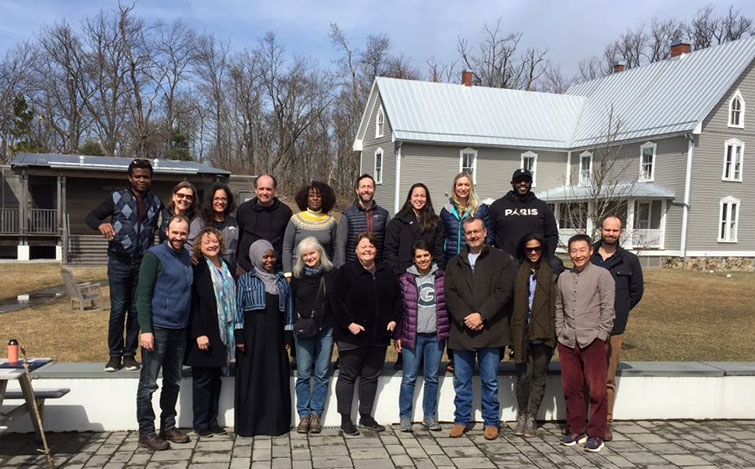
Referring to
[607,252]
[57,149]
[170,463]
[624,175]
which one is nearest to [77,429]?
[170,463]

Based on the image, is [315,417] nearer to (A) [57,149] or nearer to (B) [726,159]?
(B) [726,159]

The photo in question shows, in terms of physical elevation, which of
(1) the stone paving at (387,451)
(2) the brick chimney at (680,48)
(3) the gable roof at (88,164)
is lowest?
(1) the stone paving at (387,451)

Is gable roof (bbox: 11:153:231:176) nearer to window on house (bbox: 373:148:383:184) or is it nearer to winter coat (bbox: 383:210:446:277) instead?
window on house (bbox: 373:148:383:184)

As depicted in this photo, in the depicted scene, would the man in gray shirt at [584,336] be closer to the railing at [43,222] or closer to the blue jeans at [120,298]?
the blue jeans at [120,298]

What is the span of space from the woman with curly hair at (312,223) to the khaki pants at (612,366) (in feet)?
8.39

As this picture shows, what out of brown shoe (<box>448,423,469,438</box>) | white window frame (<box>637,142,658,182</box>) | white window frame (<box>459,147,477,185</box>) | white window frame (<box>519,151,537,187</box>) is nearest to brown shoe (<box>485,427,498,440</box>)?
brown shoe (<box>448,423,469,438</box>)

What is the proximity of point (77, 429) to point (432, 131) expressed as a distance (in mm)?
21716

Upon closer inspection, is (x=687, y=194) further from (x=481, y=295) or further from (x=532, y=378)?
(x=481, y=295)

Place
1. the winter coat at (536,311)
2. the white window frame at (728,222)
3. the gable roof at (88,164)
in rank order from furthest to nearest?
the white window frame at (728,222)
the gable roof at (88,164)
the winter coat at (536,311)

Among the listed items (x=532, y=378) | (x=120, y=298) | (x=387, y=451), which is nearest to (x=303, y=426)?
(x=387, y=451)

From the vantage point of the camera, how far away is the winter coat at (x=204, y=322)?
4363 millimetres

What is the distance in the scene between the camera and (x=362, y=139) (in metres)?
29.4

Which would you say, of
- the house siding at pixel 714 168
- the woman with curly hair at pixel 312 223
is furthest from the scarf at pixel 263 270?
the house siding at pixel 714 168

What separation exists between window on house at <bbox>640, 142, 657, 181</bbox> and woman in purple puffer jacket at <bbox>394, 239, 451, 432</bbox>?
21.1 metres
